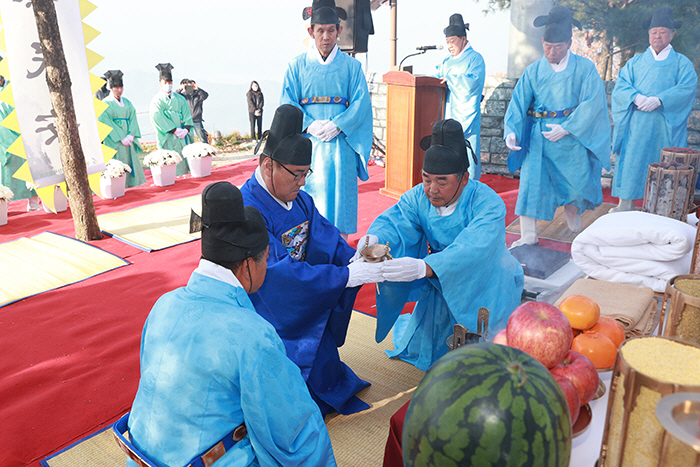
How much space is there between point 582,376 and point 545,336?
0.37 feet

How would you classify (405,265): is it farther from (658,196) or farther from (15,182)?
(15,182)

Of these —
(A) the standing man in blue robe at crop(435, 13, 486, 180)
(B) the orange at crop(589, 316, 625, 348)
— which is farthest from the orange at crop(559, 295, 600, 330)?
(A) the standing man in blue robe at crop(435, 13, 486, 180)

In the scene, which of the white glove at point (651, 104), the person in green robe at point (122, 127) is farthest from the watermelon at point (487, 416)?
the person in green robe at point (122, 127)

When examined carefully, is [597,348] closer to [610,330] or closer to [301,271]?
[610,330]

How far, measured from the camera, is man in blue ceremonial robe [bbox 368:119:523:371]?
8.25 ft

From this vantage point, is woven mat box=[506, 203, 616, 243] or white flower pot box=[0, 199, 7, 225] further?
white flower pot box=[0, 199, 7, 225]

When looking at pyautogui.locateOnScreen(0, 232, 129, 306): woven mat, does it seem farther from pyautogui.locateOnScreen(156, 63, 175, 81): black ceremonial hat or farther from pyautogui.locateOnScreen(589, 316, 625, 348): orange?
pyautogui.locateOnScreen(589, 316, 625, 348): orange

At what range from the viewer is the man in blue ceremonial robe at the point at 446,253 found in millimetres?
2516

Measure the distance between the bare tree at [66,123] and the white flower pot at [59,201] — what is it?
1.40 m

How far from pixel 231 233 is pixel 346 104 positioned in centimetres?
358

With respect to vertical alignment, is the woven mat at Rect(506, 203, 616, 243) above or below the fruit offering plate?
below

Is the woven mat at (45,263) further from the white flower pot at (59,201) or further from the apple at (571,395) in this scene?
the apple at (571,395)

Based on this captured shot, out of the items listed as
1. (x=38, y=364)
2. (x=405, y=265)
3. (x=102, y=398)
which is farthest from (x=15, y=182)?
(x=405, y=265)

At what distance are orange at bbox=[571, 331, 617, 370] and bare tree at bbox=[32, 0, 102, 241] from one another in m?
5.56
